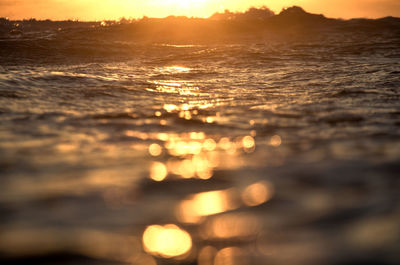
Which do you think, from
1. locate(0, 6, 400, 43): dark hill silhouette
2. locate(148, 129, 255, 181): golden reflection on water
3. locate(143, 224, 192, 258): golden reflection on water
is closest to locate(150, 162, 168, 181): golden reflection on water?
locate(148, 129, 255, 181): golden reflection on water

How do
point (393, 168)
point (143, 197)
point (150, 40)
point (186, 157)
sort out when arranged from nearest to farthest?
point (143, 197) < point (393, 168) < point (186, 157) < point (150, 40)

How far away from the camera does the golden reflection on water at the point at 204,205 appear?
1336mm

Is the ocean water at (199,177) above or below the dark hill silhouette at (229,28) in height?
below

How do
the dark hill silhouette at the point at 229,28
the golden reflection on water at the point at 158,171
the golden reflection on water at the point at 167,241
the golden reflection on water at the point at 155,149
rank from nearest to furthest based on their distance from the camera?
the golden reflection on water at the point at 167,241 → the golden reflection on water at the point at 158,171 → the golden reflection on water at the point at 155,149 → the dark hill silhouette at the point at 229,28

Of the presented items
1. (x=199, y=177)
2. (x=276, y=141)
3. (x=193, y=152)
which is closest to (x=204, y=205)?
(x=199, y=177)

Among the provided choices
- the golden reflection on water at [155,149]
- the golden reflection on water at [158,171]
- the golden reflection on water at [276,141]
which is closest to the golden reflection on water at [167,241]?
the golden reflection on water at [158,171]

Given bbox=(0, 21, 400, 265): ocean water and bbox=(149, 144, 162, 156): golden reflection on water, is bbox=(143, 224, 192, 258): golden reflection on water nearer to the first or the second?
bbox=(0, 21, 400, 265): ocean water

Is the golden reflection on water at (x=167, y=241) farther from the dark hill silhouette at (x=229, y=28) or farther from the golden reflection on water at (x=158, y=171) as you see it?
the dark hill silhouette at (x=229, y=28)

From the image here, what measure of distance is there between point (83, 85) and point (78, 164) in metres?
2.89

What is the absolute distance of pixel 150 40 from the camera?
13297 millimetres

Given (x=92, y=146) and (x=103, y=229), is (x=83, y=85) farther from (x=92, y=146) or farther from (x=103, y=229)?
(x=103, y=229)

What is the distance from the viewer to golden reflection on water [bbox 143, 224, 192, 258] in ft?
3.67

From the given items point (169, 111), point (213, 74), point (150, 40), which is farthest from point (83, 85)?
point (150, 40)

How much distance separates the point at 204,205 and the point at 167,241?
278 millimetres
